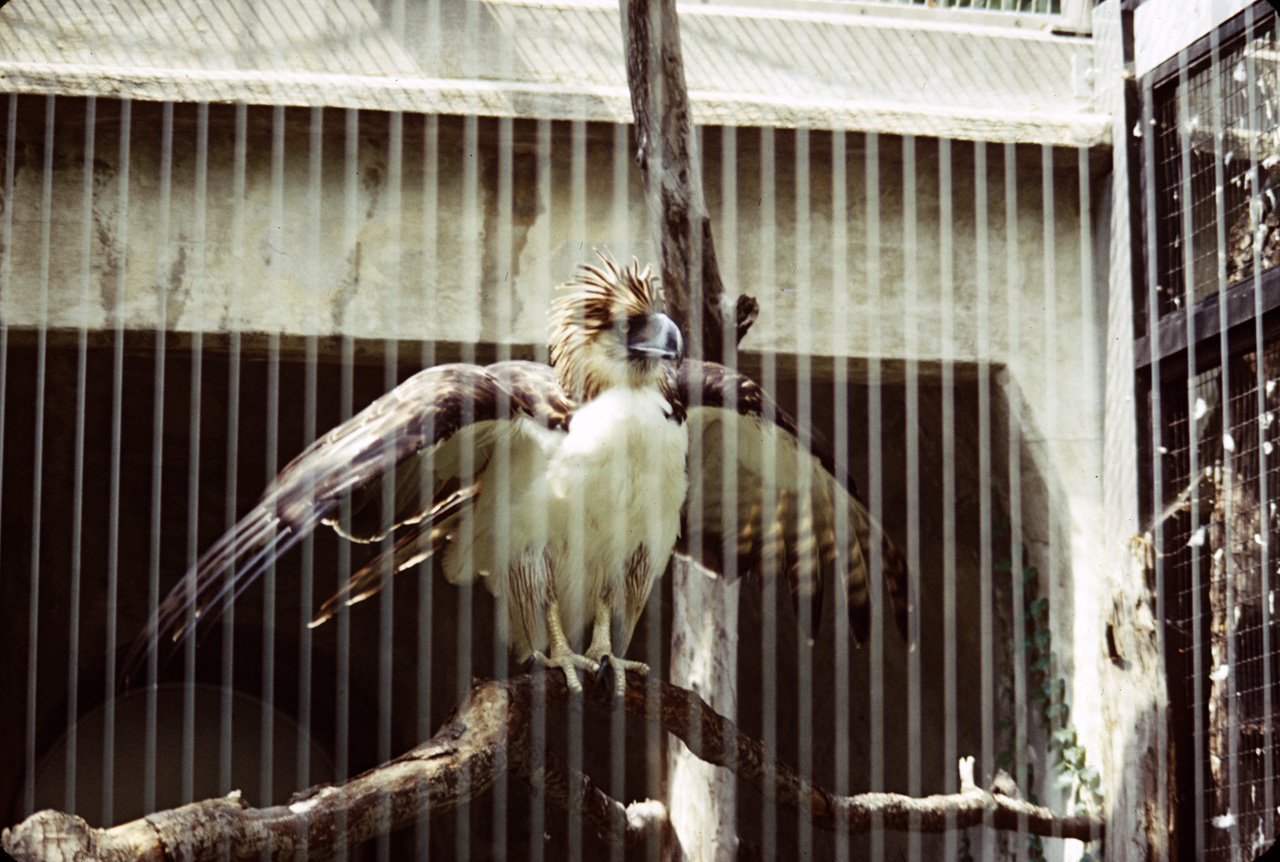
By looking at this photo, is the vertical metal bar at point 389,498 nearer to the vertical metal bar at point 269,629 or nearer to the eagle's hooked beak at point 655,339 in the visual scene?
the vertical metal bar at point 269,629

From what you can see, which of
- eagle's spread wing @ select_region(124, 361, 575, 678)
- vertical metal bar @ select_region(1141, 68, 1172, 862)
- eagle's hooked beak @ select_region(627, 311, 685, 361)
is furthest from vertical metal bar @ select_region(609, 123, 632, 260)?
vertical metal bar @ select_region(1141, 68, 1172, 862)

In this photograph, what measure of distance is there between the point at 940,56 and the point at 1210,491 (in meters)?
1.96

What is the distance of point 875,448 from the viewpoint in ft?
22.2

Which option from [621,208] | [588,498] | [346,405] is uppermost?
[621,208]

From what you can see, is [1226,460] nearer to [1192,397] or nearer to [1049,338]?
[1192,397]

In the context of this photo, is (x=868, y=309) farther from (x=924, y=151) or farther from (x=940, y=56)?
(x=940, y=56)

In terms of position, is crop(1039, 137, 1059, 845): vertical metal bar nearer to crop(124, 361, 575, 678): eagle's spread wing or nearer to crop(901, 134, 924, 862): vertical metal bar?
crop(901, 134, 924, 862): vertical metal bar

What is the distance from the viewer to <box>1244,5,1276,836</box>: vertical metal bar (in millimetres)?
3844

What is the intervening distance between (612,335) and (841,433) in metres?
3.13

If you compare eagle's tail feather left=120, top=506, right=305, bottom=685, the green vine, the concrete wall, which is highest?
the concrete wall

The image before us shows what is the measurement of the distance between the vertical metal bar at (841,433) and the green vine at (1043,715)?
664 mm

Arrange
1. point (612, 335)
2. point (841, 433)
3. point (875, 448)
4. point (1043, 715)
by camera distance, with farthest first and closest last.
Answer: point (875, 448) → point (841, 433) → point (1043, 715) → point (612, 335)

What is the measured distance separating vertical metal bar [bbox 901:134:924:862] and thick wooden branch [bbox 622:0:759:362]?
95cm

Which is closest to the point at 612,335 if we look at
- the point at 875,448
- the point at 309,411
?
the point at 309,411
